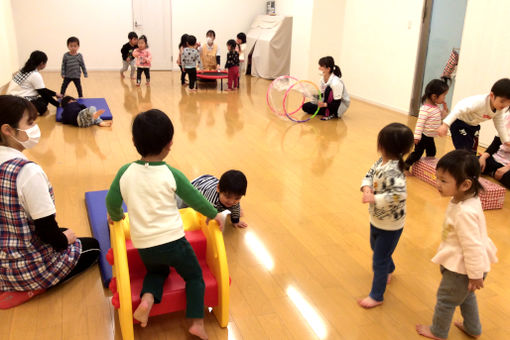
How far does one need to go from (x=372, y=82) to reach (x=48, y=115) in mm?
5519

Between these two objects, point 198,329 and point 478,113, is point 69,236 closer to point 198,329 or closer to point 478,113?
point 198,329

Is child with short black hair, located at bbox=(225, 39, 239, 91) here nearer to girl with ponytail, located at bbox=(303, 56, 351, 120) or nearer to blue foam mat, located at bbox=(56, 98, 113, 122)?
girl with ponytail, located at bbox=(303, 56, 351, 120)

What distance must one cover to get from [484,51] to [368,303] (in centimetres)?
448

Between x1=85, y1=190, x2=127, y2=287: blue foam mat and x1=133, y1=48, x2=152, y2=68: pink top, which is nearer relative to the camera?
x1=85, y1=190, x2=127, y2=287: blue foam mat

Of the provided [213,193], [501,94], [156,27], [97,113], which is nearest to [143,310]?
[213,193]

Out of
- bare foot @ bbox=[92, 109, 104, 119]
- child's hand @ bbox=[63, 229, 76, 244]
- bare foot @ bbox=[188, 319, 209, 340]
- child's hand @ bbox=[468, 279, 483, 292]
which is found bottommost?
bare foot @ bbox=[188, 319, 209, 340]

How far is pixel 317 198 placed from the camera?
3.78 m

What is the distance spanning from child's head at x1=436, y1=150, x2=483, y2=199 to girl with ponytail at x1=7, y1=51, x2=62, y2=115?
5.32 meters

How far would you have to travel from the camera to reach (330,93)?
6.74 meters

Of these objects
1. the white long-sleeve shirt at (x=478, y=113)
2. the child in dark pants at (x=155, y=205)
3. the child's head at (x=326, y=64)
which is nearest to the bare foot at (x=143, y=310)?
the child in dark pants at (x=155, y=205)

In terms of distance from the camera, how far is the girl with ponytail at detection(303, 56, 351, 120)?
6.64 meters

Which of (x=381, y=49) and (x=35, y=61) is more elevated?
(x=381, y=49)

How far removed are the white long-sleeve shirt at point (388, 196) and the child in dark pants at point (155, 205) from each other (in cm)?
86

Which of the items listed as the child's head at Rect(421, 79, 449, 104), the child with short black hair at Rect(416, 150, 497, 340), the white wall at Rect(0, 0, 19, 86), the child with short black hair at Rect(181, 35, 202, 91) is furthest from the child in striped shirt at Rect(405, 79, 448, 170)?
the white wall at Rect(0, 0, 19, 86)
